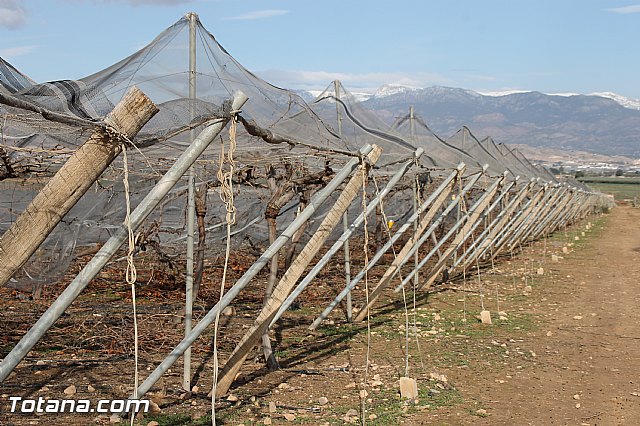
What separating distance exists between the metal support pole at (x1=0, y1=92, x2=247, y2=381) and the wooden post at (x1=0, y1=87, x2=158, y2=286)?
19.0 inches

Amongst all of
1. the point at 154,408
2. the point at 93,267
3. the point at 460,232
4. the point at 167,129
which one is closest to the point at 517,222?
the point at 460,232

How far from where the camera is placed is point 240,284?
571 centimetres

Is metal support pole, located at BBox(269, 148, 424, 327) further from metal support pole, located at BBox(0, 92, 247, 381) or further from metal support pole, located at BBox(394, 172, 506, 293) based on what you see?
metal support pole, located at BBox(0, 92, 247, 381)

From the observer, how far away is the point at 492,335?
9.18 meters

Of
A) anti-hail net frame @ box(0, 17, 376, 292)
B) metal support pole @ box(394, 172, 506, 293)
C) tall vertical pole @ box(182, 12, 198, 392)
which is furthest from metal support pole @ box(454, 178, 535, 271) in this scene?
tall vertical pole @ box(182, 12, 198, 392)

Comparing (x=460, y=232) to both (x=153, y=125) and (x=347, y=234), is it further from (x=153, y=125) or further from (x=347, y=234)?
(x=153, y=125)

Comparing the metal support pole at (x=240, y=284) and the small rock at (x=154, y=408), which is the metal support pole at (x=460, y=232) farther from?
the small rock at (x=154, y=408)

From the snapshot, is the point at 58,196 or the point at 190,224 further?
the point at 190,224

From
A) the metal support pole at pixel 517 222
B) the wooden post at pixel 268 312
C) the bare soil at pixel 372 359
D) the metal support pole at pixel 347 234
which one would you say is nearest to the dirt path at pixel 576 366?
the bare soil at pixel 372 359

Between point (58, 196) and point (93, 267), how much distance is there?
0.61 meters

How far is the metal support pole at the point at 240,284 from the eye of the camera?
17.7 ft

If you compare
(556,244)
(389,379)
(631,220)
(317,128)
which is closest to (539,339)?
(389,379)

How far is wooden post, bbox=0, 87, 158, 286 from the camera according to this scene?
353 centimetres

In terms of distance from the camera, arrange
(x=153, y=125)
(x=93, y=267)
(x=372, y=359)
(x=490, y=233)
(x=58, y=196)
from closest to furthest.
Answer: (x=58, y=196), (x=93, y=267), (x=153, y=125), (x=372, y=359), (x=490, y=233)
